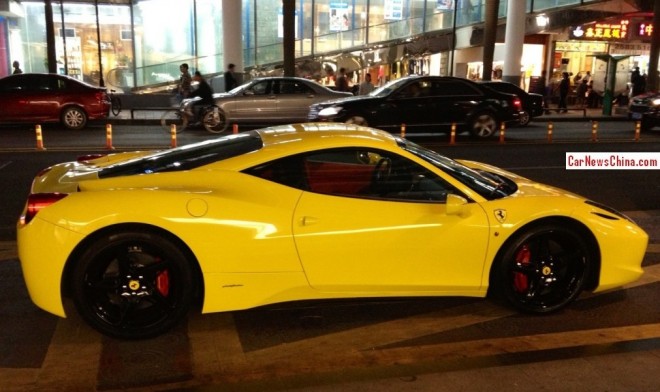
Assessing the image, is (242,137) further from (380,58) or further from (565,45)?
(565,45)

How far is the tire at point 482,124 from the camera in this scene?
15.6m

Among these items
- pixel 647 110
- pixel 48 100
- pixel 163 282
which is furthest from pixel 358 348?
pixel 647 110

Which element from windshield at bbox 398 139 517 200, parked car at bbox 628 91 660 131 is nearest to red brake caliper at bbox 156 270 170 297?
windshield at bbox 398 139 517 200

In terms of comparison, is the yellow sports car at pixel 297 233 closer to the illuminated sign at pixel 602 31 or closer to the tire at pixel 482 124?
the tire at pixel 482 124

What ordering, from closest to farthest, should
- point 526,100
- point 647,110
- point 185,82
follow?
point 647,110
point 185,82
point 526,100

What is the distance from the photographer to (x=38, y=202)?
4043 millimetres

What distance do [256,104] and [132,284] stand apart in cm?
1319

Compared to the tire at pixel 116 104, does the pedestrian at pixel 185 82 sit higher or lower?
higher

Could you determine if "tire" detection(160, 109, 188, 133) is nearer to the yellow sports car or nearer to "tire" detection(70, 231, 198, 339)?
the yellow sports car

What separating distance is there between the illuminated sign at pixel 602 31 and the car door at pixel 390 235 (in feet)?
89.4

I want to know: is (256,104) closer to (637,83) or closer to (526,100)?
(526,100)

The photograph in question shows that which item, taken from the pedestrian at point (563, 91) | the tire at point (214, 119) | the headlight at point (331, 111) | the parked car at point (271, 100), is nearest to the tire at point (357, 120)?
the headlight at point (331, 111)

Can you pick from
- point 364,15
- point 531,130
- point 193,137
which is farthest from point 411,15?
point 193,137

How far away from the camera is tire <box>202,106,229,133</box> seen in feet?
53.8
